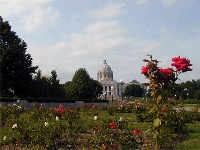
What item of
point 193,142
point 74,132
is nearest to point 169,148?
point 193,142

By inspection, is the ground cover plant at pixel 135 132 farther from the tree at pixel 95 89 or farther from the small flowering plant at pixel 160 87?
the tree at pixel 95 89

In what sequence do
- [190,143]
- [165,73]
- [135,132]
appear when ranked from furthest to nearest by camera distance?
[190,143] → [135,132] → [165,73]

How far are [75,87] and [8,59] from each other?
39.8 m

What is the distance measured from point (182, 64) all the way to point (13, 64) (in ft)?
118

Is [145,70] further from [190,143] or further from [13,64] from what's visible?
[13,64]

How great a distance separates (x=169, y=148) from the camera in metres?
8.02

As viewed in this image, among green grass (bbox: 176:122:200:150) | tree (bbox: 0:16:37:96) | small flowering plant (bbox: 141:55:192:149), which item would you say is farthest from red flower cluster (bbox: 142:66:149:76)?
tree (bbox: 0:16:37:96)

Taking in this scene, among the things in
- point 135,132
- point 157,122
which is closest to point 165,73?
point 157,122

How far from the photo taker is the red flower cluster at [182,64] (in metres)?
6.32

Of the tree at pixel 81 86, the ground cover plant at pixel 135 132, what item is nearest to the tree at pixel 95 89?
the tree at pixel 81 86

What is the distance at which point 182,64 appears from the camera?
20.8 ft

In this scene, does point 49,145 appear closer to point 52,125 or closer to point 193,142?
point 52,125

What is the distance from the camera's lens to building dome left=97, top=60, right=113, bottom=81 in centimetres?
15250

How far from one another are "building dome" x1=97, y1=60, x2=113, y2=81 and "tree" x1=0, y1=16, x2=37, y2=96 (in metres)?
109
